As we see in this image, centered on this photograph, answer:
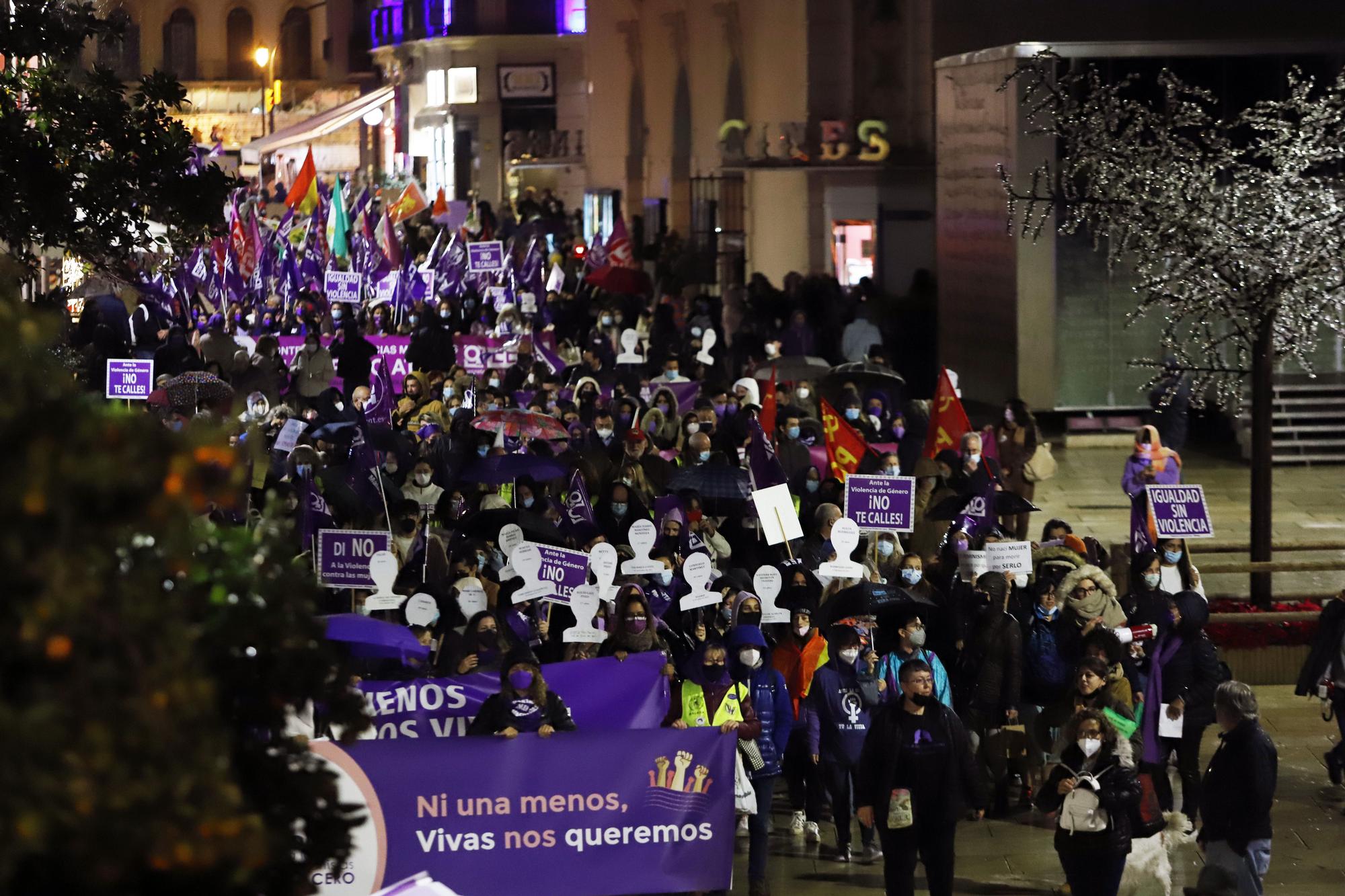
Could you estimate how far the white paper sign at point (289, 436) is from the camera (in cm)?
1550

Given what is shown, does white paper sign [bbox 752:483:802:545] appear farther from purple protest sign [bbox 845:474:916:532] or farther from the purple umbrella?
the purple umbrella

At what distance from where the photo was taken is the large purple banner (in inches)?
389

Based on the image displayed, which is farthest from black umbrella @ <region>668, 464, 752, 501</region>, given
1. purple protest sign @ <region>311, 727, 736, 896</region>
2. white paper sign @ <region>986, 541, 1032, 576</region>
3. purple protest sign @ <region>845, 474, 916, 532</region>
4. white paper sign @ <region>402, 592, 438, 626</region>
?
purple protest sign @ <region>311, 727, 736, 896</region>

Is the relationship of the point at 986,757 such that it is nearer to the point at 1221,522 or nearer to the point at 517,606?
the point at 517,606

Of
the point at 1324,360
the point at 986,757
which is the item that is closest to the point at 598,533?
the point at 986,757

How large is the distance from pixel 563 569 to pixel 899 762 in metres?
2.53

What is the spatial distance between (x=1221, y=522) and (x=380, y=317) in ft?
34.0

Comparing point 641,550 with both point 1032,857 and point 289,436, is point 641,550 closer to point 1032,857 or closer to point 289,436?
point 1032,857

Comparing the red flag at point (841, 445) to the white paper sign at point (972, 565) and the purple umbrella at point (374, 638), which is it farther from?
the purple umbrella at point (374, 638)

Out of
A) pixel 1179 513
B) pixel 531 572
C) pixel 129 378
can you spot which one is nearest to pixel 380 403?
pixel 129 378

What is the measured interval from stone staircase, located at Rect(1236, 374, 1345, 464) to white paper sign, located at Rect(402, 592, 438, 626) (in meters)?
16.1

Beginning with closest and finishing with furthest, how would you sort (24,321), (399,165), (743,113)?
(24,321)
(743,113)
(399,165)

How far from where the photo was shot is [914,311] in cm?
3070

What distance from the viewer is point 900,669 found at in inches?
406
